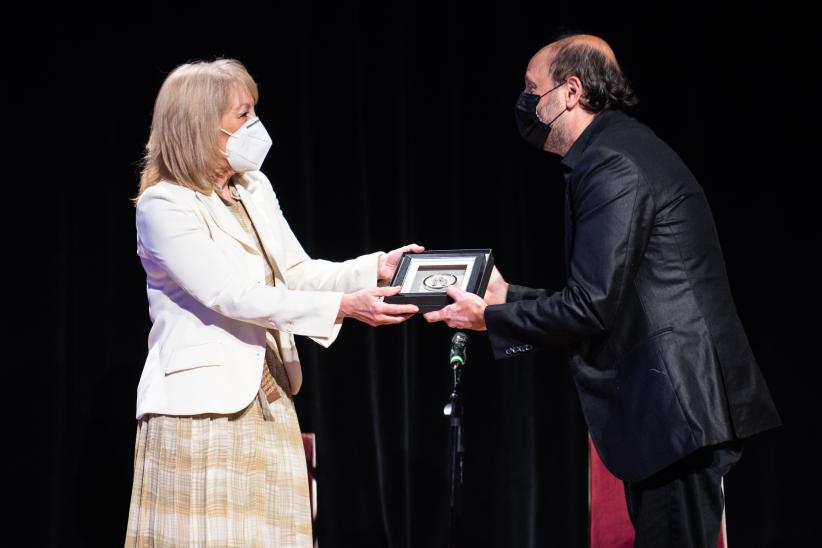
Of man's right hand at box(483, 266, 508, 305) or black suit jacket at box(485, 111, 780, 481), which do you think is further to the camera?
man's right hand at box(483, 266, 508, 305)

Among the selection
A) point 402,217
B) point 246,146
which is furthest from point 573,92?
point 402,217

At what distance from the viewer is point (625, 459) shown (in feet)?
7.48

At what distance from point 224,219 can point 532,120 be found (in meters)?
0.94

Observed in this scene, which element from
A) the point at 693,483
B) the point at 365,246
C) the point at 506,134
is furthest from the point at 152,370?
the point at 506,134

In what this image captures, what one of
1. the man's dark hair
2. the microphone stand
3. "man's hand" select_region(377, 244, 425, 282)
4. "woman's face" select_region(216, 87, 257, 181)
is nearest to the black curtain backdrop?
"man's hand" select_region(377, 244, 425, 282)

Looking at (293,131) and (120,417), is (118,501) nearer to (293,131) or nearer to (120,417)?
(120,417)

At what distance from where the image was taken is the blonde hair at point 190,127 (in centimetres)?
267

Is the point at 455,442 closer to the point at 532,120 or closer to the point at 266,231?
the point at 266,231

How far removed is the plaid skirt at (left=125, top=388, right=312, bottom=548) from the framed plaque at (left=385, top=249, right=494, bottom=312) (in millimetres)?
536

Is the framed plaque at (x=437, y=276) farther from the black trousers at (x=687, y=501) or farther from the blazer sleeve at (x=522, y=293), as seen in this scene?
the black trousers at (x=687, y=501)

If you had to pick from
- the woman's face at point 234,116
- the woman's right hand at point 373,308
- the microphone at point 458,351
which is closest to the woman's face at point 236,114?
the woman's face at point 234,116

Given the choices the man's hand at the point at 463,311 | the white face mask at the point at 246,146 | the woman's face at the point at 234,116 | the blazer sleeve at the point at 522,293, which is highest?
the woman's face at the point at 234,116

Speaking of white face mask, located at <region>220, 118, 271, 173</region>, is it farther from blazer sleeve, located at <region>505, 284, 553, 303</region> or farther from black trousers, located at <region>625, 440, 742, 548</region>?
black trousers, located at <region>625, 440, 742, 548</region>

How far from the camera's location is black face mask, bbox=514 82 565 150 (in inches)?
109
